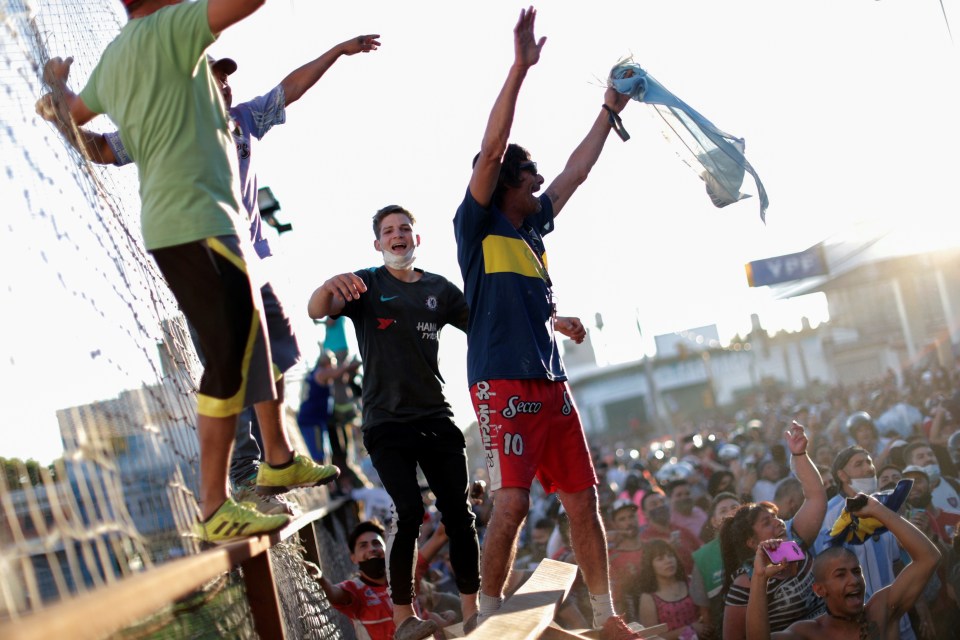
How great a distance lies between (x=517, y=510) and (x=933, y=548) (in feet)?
9.13

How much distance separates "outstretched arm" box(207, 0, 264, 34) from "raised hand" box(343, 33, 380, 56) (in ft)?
4.57

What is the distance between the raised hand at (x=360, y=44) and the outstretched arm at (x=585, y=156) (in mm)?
1125

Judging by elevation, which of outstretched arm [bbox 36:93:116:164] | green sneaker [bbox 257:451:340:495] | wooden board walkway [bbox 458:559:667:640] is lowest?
wooden board walkway [bbox 458:559:667:640]

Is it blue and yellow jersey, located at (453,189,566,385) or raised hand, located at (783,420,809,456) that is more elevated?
blue and yellow jersey, located at (453,189,566,385)

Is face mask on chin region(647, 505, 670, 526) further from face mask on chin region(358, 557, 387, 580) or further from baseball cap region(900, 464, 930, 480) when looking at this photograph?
face mask on chin region(358, 557, 387, 580)

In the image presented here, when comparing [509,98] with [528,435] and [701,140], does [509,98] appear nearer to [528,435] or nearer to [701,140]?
[528,435]

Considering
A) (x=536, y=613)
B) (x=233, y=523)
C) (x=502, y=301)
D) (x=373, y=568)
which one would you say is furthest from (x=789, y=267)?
(x=233, y=523)

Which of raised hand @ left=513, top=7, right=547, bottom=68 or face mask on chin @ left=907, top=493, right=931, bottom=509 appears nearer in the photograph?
raised hand @ left=513, top=7, right=547, bottom=68

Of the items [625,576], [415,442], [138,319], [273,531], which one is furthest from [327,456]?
[273,531]

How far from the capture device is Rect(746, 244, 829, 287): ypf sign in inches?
1352

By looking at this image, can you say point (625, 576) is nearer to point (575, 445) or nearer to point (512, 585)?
point (512, 585)

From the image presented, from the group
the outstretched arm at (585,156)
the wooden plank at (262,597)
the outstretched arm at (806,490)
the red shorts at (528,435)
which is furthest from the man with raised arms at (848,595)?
the wooden plank at (262,597)

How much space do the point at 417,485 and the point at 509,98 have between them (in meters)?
1.76

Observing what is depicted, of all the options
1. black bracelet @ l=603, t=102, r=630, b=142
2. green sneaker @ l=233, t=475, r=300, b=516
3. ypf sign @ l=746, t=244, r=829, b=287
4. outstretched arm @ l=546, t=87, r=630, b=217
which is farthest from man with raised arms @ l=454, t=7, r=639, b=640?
ypf sign @ l=746, t=244, r=829, b=287
